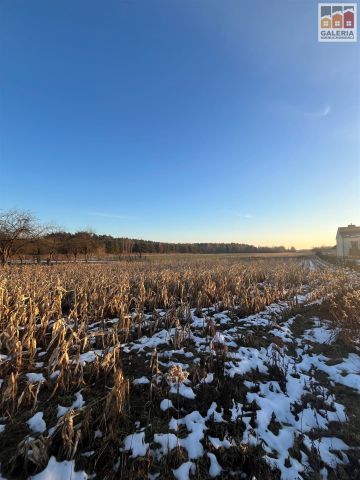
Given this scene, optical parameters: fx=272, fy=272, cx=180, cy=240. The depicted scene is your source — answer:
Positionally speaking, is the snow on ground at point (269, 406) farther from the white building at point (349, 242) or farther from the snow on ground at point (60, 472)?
the white building at point (349, 242)

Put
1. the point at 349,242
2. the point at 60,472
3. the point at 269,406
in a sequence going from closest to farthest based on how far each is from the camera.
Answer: the point at 60,472 → the point at 269,406 → the point at 349,242

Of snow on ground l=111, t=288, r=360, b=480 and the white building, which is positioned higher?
the white building

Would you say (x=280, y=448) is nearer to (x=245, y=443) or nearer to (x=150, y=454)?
(x=245, y=443)

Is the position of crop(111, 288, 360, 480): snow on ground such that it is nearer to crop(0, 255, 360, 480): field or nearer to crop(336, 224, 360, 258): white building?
crop(0, 255, 360, 480): field

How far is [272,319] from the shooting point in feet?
25.7

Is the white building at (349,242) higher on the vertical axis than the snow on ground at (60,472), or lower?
higher

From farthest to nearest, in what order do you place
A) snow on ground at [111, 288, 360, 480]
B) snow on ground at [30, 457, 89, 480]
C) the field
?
snow on ground at [111, 288, 360, 480]
the field
snow on ground at [30, 457, 89, 480]

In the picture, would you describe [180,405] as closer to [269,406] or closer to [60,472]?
[269,406]

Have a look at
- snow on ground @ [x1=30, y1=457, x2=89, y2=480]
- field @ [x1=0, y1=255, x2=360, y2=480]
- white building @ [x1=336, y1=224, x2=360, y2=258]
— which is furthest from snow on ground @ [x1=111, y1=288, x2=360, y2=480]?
white building @ [x1=336, y1=224, x2=360, y2=258]

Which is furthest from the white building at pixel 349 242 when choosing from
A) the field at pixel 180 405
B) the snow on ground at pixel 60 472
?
the snow on ground at pixel 60 472

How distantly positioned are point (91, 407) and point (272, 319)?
5943mm

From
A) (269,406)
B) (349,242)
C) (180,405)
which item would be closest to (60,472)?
(180,405)

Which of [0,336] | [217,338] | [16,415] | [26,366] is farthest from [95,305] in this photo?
[16,415]

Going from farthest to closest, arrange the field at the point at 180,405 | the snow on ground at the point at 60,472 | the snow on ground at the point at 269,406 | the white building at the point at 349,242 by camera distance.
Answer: the white building at the point at 349,242
the snow on ground at the point at 269,406
the field at the point at 180,405
the snow on ground at the point at 60,472
